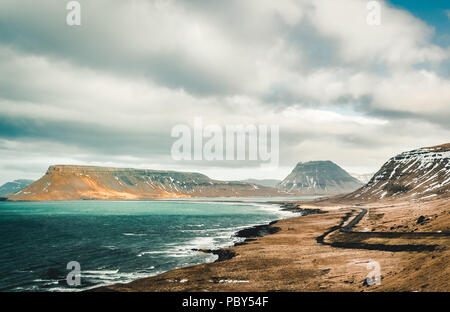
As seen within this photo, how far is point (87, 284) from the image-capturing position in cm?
4166

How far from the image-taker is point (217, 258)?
57000 millimetres

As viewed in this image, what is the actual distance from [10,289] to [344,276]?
45496 millimetres

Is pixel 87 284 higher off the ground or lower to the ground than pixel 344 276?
lower

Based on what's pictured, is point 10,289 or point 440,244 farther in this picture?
point 440,244

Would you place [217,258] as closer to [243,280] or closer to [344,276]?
[243,280]
